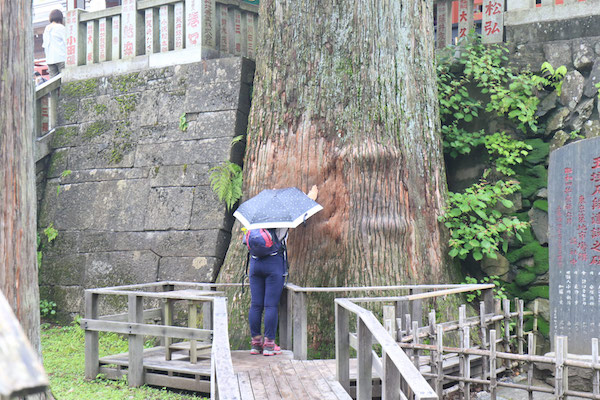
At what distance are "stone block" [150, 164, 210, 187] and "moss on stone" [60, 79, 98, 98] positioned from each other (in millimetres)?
1911

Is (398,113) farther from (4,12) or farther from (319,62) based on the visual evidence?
(4,12)

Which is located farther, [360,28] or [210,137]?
[210,137]

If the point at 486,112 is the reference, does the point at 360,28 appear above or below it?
above

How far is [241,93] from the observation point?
8.94 m

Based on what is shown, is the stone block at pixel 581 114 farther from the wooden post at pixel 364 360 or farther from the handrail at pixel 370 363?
the wooden post at pixel 364 360

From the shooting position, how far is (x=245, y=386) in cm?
510

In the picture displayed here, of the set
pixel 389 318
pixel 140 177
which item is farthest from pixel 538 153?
pixel 140 177

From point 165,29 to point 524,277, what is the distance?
236 inches

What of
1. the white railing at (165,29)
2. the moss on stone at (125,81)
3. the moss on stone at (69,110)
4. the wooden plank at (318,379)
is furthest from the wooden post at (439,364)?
the moss on stone at (69,110)

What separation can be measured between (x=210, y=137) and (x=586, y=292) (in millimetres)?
5023

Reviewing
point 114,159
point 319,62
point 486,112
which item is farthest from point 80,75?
point 486,112

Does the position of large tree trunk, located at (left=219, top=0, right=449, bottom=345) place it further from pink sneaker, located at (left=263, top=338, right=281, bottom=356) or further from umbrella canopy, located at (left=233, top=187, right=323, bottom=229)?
pink sneaker, located at (left=263, top=338, right=281, bottom=356)

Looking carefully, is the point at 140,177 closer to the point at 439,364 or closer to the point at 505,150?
the point at 505,150

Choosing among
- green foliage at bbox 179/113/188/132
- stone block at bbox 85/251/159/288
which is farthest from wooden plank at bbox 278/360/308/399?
green foliage at bbox 179/113/188/132
